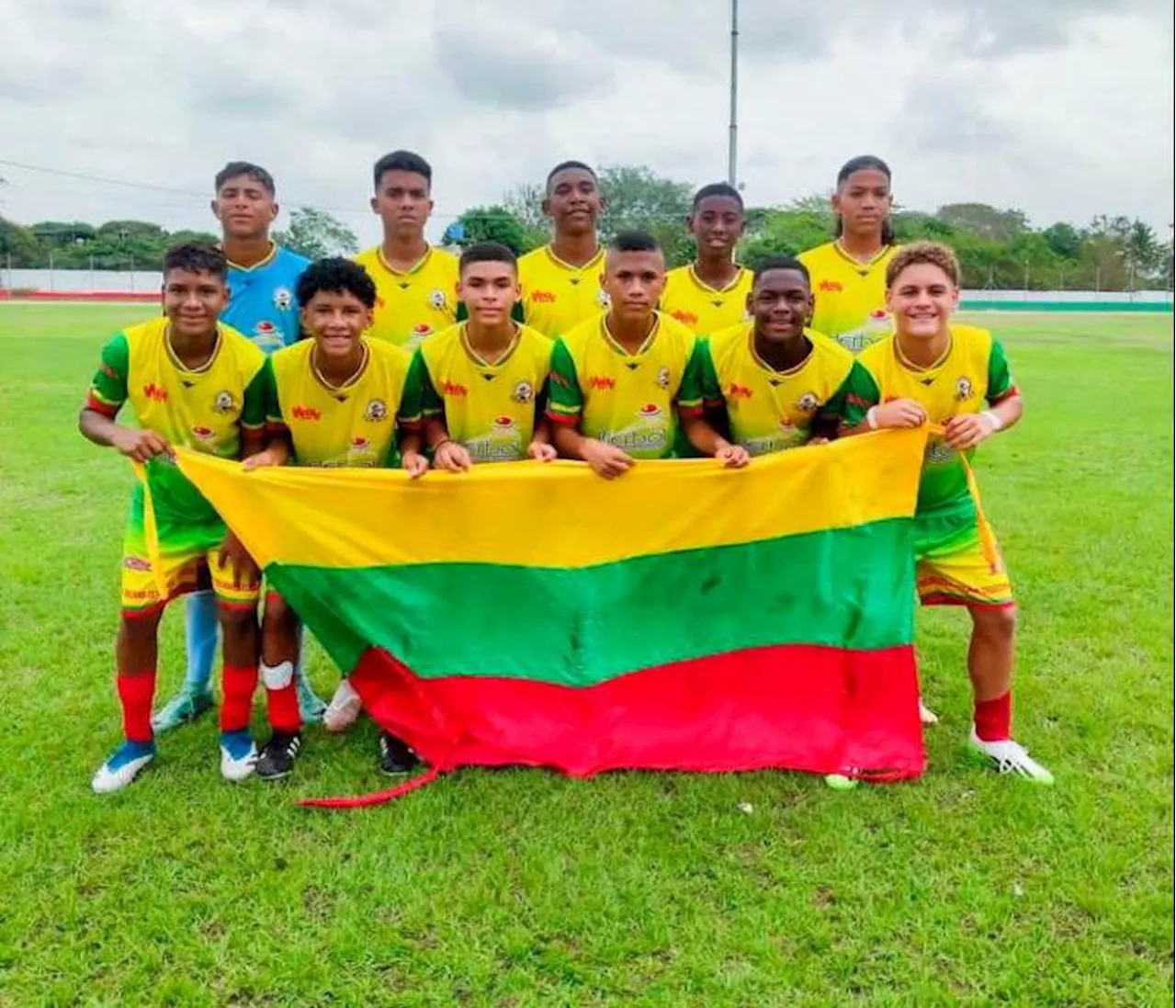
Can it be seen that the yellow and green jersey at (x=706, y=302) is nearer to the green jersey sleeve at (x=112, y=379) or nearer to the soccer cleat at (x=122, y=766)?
the green jersey sleeve at (x=112, y=379)

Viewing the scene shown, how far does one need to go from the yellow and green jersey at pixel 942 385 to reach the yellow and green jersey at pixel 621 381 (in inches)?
28.2

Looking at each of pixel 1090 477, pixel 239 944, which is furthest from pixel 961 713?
pixel 1090 477

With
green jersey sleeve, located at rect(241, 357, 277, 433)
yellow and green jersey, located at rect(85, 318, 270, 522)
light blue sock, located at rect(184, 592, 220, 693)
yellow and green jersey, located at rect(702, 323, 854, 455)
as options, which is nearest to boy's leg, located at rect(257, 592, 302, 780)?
yellow and green jersey, located at rect(85, 318, 270, 522)

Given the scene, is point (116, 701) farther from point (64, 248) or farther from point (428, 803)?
point (64, 248)

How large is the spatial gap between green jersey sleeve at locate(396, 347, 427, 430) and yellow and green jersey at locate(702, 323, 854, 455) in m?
1.23

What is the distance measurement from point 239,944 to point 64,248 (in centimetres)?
10381

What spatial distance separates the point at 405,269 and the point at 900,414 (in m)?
2.60

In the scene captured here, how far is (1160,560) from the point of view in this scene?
7.51m

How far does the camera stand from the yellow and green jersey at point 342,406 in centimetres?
446

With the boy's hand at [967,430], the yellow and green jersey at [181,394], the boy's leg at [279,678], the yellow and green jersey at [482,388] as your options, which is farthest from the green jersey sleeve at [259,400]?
the boy's hand at [967,430]

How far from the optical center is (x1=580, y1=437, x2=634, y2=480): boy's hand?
14.2ft

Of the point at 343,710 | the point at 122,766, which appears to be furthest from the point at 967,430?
the point at 122,766

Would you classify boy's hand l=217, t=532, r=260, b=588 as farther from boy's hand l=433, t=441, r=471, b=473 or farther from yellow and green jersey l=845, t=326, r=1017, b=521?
yellow and green jersey l=845, t=326, r=1017, b=521

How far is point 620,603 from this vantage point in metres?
4.52
